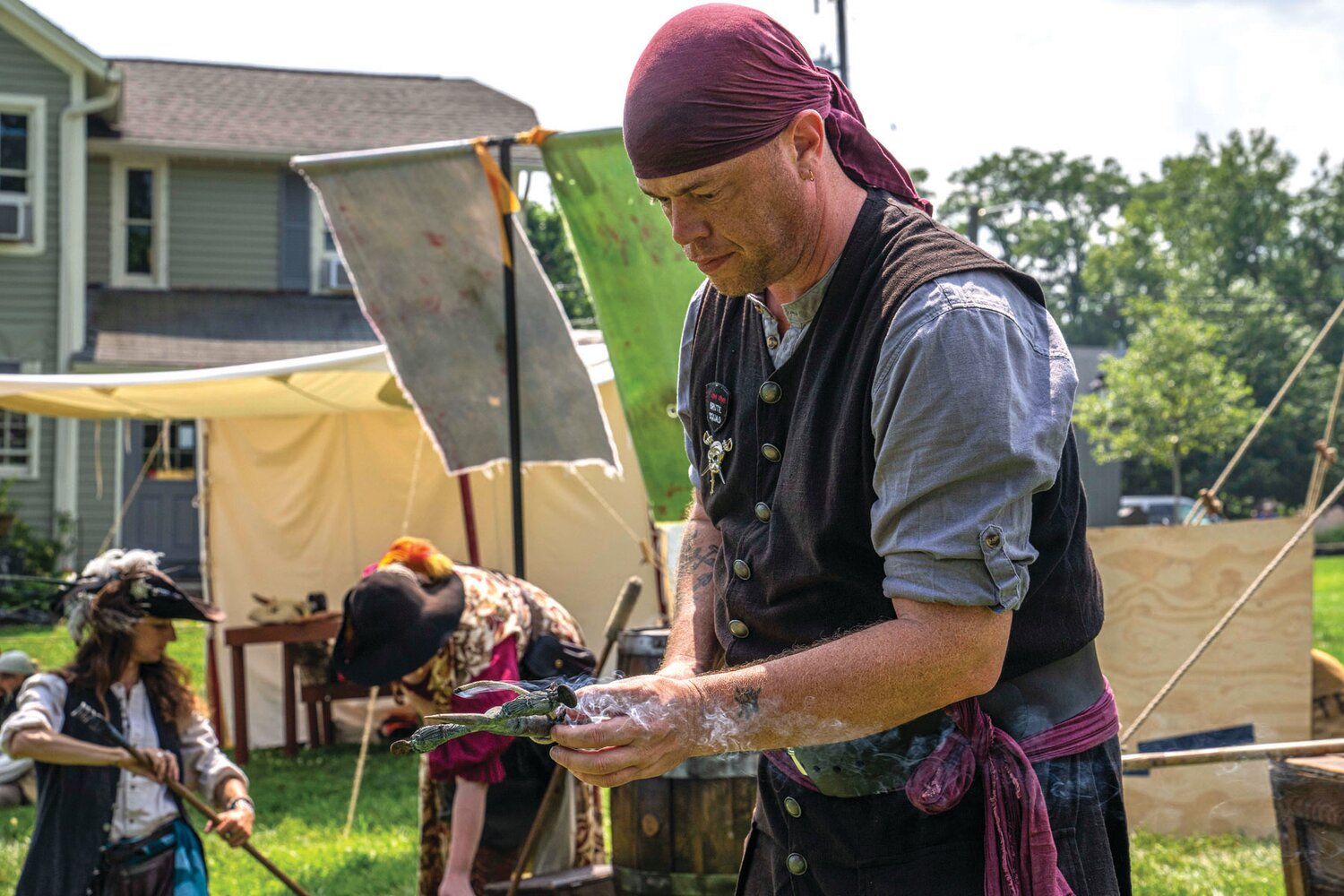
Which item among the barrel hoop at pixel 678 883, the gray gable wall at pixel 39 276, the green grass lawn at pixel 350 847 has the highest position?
the gray gable wall at pixel 39 276

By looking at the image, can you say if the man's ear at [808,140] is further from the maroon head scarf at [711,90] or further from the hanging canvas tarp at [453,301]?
the hanging canvas tarp at [453,301]

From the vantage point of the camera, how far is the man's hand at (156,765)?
12.8ft

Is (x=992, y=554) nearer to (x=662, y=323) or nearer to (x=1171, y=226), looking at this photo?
(x=662, y=323)

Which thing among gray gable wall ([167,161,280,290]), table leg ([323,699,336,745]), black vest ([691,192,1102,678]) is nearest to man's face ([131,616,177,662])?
black vest ([691,192,1102,678])

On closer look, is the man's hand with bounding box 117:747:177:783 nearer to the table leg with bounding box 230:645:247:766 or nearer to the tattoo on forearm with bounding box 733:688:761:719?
the tattoo on forearm with bounding box 733:688:761:719

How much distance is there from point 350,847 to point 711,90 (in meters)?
5.22

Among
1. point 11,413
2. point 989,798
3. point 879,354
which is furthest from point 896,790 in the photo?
point 11,413

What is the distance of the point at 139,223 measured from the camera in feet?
55.9

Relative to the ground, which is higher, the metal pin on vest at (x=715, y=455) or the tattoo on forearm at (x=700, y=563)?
the metal pin on vest at (x=715, y=455)

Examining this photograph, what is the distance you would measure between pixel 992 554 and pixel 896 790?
1.29ft

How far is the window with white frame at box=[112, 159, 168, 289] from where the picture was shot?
17.0m

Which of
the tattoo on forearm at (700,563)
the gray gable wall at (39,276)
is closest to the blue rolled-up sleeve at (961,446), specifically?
the tattoo on forearm at (700,563)

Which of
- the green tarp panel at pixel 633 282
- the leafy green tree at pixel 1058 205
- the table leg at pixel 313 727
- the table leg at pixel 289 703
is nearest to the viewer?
the green tarp panel at pixel 633 282

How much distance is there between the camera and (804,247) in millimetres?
1582
